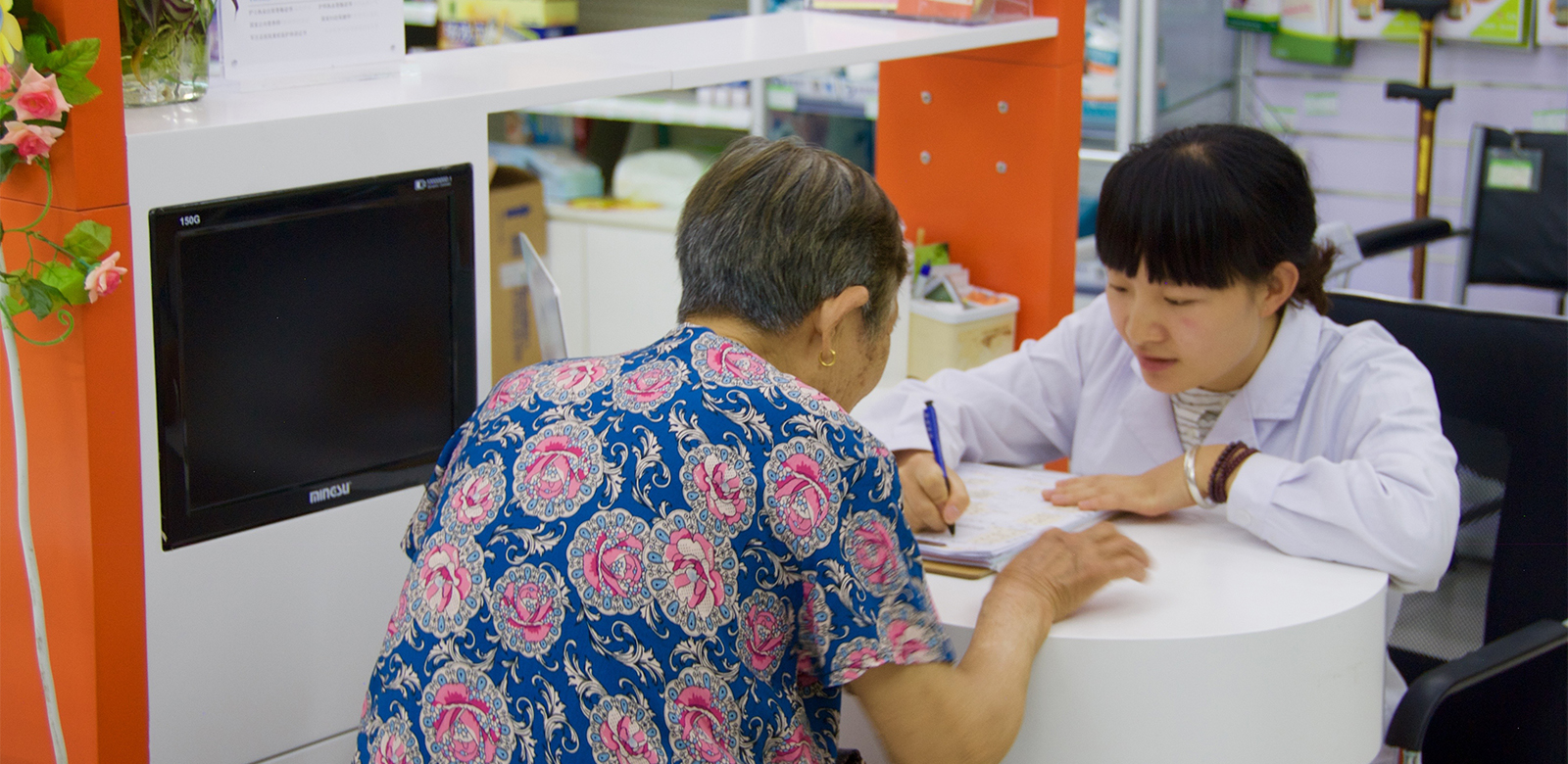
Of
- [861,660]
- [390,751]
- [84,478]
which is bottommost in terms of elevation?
[390,751]

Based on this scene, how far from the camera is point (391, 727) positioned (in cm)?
125

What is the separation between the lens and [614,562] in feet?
3.79

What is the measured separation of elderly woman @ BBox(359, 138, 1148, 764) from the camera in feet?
3.80

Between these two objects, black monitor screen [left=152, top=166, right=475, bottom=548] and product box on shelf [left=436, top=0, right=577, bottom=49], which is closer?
black monitor screen [left=152, top=166, right=475, bottom=548]

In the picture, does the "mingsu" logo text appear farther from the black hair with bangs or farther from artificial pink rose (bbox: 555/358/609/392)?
the black hair with bangs

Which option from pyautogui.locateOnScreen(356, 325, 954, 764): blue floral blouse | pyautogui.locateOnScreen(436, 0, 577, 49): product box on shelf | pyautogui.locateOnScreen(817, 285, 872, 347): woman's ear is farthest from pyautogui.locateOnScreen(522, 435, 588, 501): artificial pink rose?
pyautogui.locateOnScreen(436, 0, 577, 49): product box on shelf

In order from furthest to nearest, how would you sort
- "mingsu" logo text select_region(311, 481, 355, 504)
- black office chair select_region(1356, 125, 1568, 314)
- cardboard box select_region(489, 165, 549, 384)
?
black office chair select_region(1356, 125, 1568, 314)
cardboard box select_region(489, 165, 549, 384)
"mingsu" logo text select_region(311, 481, 355, 504)

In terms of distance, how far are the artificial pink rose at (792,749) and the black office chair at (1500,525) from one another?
110 cm

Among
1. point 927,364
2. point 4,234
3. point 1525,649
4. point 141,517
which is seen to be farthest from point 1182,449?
point 4,234

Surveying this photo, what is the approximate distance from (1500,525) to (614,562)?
1469 millimetres

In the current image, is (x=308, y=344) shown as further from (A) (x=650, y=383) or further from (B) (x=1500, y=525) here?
(B) (x=1500, y=525)

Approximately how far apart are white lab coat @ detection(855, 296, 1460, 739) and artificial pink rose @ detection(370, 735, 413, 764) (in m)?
0.87

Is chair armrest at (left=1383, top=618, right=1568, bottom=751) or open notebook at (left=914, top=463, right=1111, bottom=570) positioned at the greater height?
open notebook at (left=914, top=463, right=1111, bottom=570)

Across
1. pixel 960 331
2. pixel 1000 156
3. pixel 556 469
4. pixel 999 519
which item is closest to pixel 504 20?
pixel 1000 156
